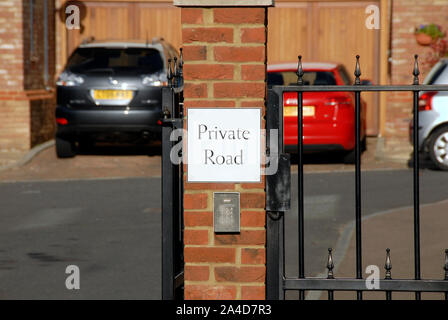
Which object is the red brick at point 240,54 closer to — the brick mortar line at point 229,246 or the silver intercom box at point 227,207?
the silver intercom box at point 227,207

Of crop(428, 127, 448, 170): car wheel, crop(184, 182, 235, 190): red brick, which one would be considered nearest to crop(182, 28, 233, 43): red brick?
crop(184, 182, 235, 190): red brick

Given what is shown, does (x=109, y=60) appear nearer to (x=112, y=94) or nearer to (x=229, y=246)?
(x=112, y=94)

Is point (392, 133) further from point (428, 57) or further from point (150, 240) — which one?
point (150, 240)

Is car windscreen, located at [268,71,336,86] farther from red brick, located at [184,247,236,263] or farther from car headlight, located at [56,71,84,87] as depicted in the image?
red brick, located at [184,247,236,263]

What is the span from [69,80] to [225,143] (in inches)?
408

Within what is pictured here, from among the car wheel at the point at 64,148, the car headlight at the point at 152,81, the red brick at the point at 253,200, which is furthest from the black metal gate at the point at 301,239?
the car wheel at the point at 64,148

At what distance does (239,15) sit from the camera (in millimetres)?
5125

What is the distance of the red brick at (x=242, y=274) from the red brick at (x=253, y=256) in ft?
0.12

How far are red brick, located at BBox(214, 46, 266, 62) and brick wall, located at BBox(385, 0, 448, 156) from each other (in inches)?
500

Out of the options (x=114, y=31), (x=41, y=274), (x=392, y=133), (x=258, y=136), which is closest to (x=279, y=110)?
(x=258, y=136)

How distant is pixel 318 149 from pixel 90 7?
22.9 feet

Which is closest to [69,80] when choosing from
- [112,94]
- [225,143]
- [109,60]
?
[112,94]

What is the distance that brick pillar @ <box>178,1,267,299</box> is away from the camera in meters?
5.13

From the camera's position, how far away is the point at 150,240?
9195mm
